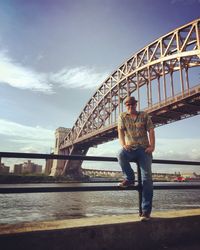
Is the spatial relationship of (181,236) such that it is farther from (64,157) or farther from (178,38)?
(178,38)

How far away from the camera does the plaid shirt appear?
2.91 m

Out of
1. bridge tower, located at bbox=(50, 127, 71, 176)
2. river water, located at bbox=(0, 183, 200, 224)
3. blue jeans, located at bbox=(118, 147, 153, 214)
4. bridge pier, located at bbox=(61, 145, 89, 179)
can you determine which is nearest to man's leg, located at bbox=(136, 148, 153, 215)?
blue jeans, located at bbox=(118, 147, 153, 214)

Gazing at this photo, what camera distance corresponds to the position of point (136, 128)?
296cm

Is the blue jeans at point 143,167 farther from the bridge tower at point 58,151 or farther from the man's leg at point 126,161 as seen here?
the bridge tower at point 58,151

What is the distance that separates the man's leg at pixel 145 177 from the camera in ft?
8.86

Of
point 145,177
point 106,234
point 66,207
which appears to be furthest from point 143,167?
point 66,207

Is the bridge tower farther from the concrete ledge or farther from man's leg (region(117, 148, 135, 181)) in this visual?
the concrete ledge

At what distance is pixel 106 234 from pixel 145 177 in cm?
82

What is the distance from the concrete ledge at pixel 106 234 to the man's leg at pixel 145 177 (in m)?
0.17

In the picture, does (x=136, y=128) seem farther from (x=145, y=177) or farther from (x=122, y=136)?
(x=145, y=177)

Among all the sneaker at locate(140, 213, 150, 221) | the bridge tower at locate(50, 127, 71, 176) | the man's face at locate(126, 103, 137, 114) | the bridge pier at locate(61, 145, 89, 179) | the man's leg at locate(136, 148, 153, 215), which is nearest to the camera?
the sneaker at locate(140, 213, 150, 221)

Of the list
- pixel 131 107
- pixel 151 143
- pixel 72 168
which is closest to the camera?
pixel 151 143

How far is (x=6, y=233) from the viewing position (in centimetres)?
190

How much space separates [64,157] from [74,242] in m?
0.89
